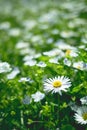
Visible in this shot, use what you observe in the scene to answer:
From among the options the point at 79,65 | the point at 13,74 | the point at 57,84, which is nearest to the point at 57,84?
the point at 57,84

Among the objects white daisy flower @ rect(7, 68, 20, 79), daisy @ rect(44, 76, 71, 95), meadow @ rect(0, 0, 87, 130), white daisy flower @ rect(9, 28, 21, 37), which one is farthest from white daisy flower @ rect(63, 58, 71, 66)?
white daisy flower @ rect(9, 28, 21, 37)

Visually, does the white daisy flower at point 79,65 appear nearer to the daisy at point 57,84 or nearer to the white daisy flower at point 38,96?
the daisy at point 57,84

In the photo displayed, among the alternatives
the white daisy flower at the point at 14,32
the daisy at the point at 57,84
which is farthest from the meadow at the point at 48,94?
the white daisy flower at the point at 14,32

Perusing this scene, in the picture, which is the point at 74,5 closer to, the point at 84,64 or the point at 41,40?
the point at 41,40

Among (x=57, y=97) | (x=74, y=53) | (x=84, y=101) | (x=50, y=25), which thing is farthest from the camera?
(x=50, y=25)

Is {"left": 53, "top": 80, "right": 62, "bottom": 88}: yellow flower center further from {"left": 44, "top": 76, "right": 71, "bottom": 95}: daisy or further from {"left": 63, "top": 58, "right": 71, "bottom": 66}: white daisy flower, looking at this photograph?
{"left": 63, "top": 58, "right": 71, "bottom": 66}: white daisy flower

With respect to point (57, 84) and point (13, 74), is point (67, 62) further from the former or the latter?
point (13, 74)

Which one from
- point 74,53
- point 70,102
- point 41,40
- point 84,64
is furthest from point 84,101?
point 41,40

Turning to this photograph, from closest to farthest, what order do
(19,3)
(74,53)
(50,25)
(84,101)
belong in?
(84,101)
(74,53)
(50,25)
(19,3)
